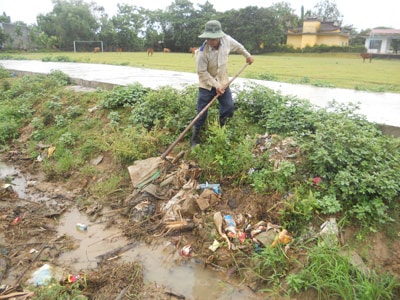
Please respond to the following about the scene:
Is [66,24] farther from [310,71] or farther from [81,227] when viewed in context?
[81,227]

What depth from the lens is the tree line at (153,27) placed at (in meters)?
31.5

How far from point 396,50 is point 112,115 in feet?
120

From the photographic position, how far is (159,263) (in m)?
3.17

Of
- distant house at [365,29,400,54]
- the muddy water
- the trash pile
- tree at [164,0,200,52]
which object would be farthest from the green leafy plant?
distant house at [365,29,400,54]

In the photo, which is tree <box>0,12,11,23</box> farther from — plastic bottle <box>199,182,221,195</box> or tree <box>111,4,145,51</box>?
plastic bottle <box>199,182,221,195</box>

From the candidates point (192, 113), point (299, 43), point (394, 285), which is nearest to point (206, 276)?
point (394, 285)

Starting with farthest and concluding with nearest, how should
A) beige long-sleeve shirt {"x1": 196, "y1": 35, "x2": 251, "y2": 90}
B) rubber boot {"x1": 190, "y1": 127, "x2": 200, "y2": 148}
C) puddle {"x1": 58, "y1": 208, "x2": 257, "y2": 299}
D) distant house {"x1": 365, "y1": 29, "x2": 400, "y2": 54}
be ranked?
distant house {"x1": 365, "y1": 29, "x2": 400, "y2": 54}, rubber boot {"x1": 190, "y1": 127, "x2": 200, "y2": 148}, beige long-sleeve shirt {"x1": 196, "y1": 35, "x2": 251, "y2": 90}, puddle {"x1": 58, "y1": 208, "x2": 257, "y2": 299}

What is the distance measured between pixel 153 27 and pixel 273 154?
38737 mm

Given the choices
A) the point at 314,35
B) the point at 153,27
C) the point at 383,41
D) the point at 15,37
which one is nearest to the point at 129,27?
the point at 153,27

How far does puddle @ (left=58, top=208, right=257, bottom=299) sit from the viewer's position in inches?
112

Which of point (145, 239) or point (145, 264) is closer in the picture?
point (145, 264)

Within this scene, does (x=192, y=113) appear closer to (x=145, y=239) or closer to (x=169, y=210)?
(x=169, y=210)

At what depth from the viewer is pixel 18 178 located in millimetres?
5000

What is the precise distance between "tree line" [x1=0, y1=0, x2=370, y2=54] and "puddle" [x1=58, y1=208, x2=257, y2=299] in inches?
1198
